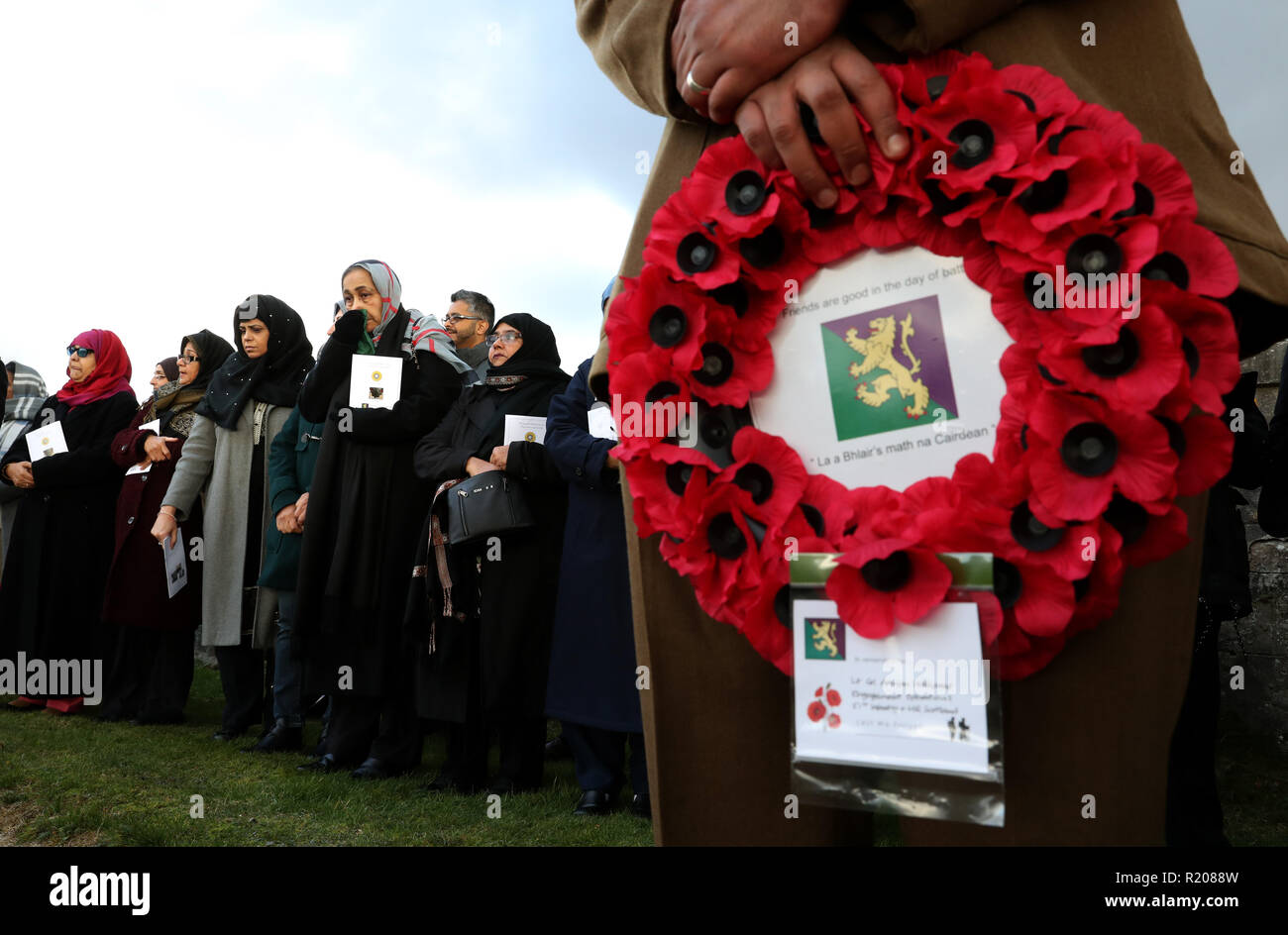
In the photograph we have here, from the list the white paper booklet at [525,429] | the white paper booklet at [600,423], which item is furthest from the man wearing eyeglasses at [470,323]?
the white paper booklet at [600,423]

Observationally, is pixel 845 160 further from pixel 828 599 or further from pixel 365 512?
pixel 365 512

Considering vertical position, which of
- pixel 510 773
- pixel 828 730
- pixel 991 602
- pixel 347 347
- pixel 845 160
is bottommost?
pixel 510 773

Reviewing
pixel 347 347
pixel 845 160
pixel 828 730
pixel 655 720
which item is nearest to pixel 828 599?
pixel 828 730

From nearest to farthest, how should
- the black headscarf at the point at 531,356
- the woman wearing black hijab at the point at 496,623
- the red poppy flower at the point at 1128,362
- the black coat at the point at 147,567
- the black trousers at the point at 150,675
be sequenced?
the red poppy flower at the point at 1128,362 < the woman wearing black hijab at the point at 496,623 < the black headscarf at the point at 531,356 < the black coat at the point at 147,567 < the black trousers at the point at 150,675

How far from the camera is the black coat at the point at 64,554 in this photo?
5.94 m

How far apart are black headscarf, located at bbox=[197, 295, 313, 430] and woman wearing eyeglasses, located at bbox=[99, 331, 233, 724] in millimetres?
288

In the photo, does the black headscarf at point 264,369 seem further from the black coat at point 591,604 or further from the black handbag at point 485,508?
the black coat at point 591,604

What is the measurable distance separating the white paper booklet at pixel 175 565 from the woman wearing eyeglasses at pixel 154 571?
0.25 feet

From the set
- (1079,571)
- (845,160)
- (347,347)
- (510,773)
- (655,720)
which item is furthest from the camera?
(347,347)

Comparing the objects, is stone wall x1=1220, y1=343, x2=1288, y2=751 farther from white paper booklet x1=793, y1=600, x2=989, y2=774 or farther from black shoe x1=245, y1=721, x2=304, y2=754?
black shoe x1=245, y1=721, x2=304, y2=754

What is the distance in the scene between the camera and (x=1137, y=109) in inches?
36.1

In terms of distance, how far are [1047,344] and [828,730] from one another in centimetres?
39

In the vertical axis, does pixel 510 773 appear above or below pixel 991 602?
below

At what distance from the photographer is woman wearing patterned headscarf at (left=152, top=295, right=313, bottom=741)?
5180 millimetres
